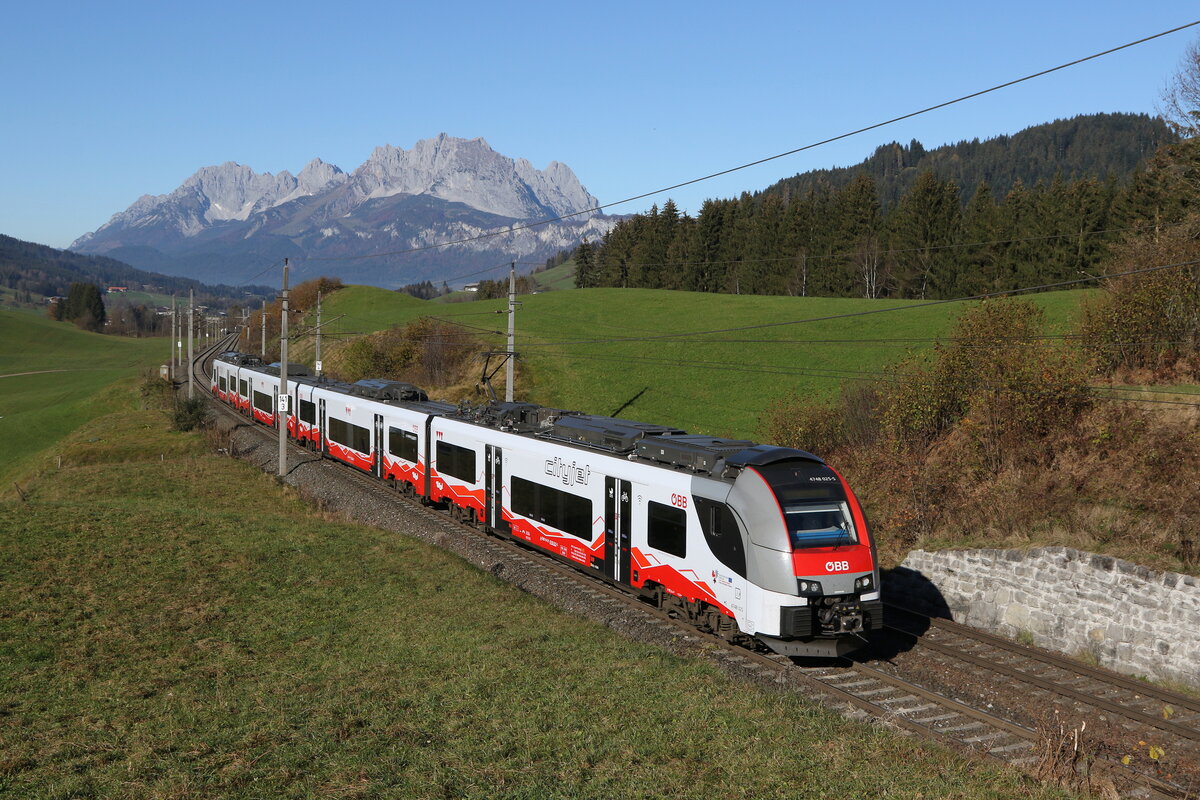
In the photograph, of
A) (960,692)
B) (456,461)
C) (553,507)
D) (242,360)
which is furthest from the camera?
(242,360)

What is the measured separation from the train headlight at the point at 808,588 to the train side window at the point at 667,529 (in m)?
2.64

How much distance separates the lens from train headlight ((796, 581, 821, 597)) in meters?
13.9

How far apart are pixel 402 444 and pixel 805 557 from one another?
19395mm

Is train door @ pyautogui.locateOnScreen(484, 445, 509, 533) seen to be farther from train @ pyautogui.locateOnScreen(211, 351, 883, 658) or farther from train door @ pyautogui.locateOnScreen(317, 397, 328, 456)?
train door @ pyautogui.locateOnScreen(317, 397, 328, 456)

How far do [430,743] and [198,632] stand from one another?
688cm

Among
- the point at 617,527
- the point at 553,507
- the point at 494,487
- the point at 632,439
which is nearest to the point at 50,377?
the point at 494,487

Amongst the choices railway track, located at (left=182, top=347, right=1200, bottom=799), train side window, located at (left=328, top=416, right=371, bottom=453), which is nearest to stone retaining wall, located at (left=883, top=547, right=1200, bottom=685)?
railway track, located at (left=182, top=347, right=1200, bottom=799)

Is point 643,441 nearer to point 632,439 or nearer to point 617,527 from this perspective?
point 632,439

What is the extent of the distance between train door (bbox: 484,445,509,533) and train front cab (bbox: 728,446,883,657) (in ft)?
32.7

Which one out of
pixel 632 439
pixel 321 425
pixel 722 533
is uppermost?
pixel 632 439

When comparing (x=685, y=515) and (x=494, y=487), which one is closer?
(x=685, y=515)

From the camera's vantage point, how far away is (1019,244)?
71500 millimetres

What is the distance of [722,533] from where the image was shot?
15000 mm

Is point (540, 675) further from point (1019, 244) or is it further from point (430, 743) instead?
point (1019, 244)
